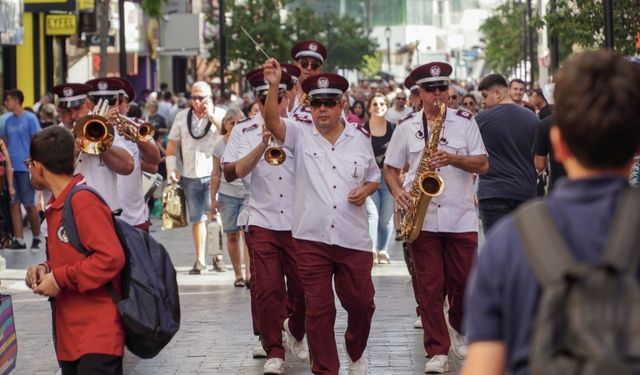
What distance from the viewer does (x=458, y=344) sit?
35.2 feet

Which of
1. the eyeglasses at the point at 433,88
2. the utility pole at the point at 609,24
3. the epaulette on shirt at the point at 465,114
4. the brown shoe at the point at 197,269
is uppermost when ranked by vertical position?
the utility pole at the point at 609,24

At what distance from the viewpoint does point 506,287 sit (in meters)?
3.45

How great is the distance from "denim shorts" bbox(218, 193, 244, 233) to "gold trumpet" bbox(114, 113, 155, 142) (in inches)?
163

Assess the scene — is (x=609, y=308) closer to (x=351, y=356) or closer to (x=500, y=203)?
(x=351, y=356)

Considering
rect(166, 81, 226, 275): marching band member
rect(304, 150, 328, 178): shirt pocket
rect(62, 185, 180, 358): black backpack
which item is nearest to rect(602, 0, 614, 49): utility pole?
rect(166, 81, 226, 275): marching band member

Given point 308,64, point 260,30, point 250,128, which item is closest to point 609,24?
point 308,64

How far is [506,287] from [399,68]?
136m

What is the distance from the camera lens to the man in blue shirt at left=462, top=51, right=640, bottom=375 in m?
3.37

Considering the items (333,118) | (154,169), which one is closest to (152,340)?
(333,118)

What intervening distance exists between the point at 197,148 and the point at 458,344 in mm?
5515

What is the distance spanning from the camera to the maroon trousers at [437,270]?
988cm

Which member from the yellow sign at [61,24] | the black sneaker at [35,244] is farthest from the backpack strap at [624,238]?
the yellow sign at [61,24]

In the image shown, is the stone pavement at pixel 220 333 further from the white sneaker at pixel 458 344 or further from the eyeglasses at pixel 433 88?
the eyeglasses at pixel 433 88

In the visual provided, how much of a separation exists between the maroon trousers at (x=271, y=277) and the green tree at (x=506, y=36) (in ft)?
185
